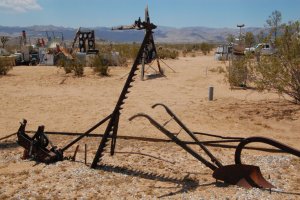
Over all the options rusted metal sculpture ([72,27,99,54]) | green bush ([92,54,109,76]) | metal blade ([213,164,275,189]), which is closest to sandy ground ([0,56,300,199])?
metal blade ([213,164,275,189])

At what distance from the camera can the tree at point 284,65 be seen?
889 centimetres

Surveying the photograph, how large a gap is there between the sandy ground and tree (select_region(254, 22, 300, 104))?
2.24 feet

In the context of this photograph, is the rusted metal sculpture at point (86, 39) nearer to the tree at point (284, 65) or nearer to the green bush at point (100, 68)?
the green bush at point (100, 68)

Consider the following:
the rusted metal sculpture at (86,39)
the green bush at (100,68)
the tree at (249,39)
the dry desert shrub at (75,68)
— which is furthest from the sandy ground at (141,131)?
the rusted metal sculpture at (86,39)

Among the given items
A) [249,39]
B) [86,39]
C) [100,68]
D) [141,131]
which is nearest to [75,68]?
[100,68]

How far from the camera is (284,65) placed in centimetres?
912

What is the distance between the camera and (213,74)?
17.3 metres

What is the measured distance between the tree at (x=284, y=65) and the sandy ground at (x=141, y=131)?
683 mm

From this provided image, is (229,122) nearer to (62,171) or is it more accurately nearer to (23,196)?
(62,171)

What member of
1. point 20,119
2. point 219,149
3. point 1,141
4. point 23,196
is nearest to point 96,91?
point 20,119

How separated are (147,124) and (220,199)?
14.3 feet

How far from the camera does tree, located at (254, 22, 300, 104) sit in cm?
889

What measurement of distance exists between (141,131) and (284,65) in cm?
377

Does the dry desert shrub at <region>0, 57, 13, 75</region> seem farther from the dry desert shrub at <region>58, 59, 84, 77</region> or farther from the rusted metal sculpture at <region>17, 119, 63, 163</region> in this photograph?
the rusted metal sculpture at <region>17, 119, 63, 163</region>
